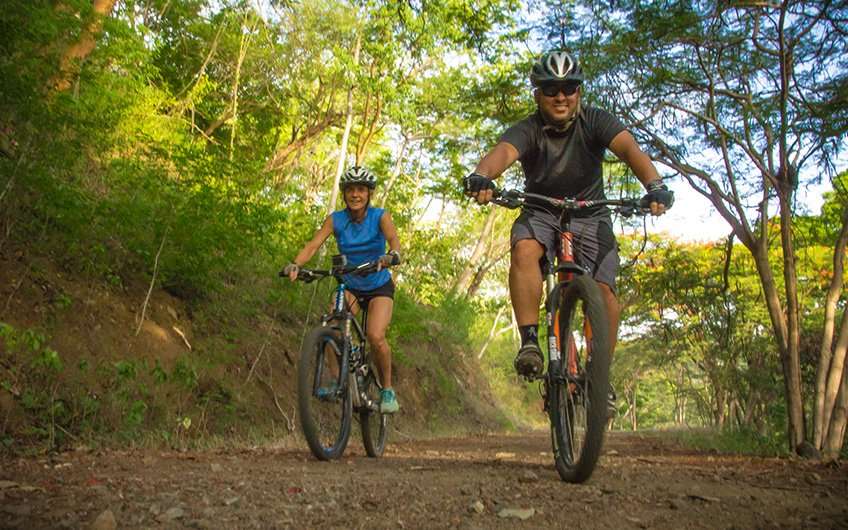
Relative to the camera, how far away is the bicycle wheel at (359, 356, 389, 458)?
19.9 ft

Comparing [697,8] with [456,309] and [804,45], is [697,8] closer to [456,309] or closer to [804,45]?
[804,45]

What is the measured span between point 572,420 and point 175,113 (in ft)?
42.8

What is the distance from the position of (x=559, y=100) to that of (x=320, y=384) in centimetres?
274

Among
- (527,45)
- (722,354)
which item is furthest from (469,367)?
(527,45)

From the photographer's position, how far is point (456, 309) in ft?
70.5

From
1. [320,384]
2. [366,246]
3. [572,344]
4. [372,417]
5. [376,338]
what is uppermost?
[366,246]

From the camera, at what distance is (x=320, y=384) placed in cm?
556

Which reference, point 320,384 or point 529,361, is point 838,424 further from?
point 320,384

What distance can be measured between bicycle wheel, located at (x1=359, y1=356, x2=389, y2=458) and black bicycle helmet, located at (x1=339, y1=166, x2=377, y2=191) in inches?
60.8

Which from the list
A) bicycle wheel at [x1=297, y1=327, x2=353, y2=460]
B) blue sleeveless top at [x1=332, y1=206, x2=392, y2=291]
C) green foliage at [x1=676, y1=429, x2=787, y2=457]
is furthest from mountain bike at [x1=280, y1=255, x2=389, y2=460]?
green foliage at [x1=676, y1=429, x2=787, y2=457]

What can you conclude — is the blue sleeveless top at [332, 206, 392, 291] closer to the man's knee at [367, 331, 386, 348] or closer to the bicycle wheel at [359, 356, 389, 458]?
the man's knee at [367, 331, 386, 348]

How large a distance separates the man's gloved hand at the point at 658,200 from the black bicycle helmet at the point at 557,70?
0.78m

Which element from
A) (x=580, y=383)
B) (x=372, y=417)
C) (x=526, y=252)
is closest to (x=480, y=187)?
(x=526, y=252)

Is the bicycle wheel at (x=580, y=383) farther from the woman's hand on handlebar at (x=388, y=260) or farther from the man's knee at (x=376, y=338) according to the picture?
the man's knee at (x=376, y=338)
